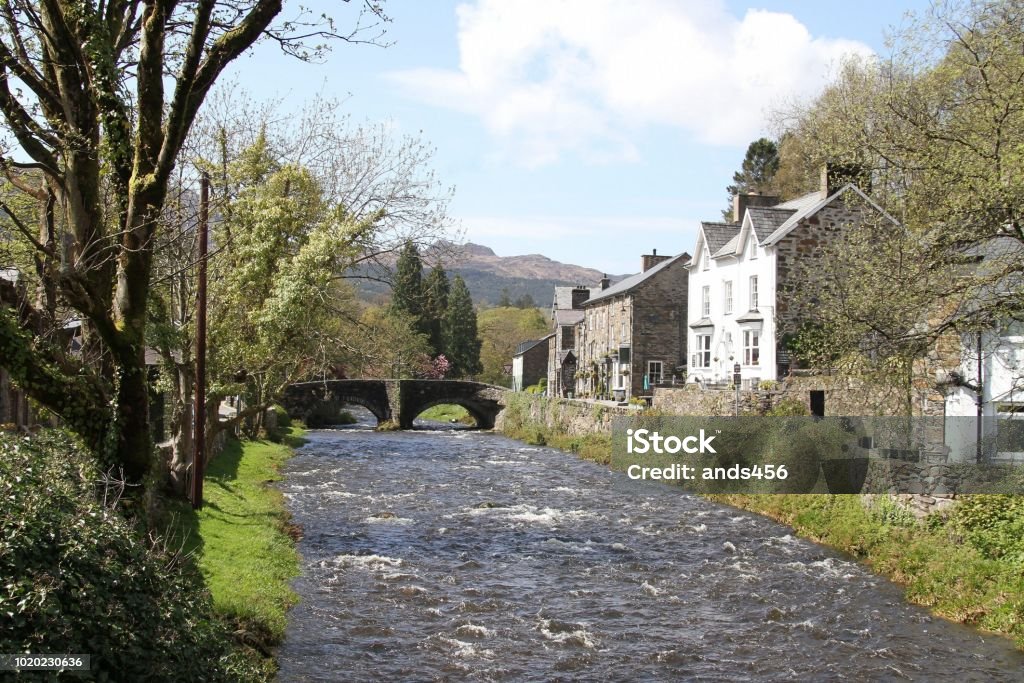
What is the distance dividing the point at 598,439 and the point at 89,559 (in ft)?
109

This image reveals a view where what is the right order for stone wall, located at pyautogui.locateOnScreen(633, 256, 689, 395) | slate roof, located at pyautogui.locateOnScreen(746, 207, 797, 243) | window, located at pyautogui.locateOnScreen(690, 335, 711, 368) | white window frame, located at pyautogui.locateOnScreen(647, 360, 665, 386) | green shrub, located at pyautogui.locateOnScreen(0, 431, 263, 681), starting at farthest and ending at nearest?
stone wall, located at pyautogui.locateOnScreen(633, 256, 689, 395) < white window frame, located at pyautogui.locateOnScreen(647, 360, 665, 386) < window, located at pyautogui.locateOnScreen(690, 335, 711, 368) < slate roof, located at pyautogui.locateOnScreen(746, 207, 797, 243) < green shrub, located at pyautogui.locateOnScreen(0, 431, 263, 681)

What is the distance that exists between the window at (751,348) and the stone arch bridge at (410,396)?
26.9m

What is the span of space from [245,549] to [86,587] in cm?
959

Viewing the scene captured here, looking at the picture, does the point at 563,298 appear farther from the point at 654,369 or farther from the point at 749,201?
the point at 749,201

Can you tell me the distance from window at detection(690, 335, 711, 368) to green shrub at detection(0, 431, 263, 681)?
1417 inches

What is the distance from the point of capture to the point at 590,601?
1656 cm

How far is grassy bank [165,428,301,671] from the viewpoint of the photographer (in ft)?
43.9

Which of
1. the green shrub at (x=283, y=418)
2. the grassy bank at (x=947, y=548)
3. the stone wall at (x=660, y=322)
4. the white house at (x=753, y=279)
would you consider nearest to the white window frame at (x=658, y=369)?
the stone wall at (x=660, y=322)

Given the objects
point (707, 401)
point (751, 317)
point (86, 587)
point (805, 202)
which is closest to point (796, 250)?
point (751, 317)

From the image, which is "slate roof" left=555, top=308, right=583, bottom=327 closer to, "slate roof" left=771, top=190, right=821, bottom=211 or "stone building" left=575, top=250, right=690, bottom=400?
"stone building" left=575, top=250, right=690, bottom=400

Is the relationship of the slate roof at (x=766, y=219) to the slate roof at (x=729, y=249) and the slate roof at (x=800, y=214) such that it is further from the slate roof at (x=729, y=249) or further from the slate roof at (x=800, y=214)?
the slate roof at (x=729, y=249)

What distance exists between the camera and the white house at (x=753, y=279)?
36.1 meters

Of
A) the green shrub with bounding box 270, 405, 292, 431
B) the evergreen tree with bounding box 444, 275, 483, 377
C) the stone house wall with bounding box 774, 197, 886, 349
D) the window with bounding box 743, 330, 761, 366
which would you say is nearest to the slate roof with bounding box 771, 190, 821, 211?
the stone house wall with bounding box 774, 197, 886, 349

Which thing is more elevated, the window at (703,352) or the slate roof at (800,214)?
the slate roof at (800,214)
